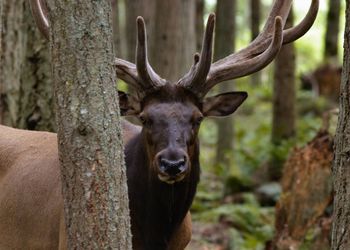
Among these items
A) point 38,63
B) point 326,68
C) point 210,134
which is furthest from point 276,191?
point 210,134

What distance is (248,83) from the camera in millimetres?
27672

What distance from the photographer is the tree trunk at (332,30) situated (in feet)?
66.9

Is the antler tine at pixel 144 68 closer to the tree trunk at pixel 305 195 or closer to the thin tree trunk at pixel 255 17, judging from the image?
the tree trunk at pixel 305 195

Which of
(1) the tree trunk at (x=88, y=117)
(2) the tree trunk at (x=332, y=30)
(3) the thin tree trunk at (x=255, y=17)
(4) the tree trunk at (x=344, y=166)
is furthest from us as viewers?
(2) the tree trunk at (x=332, y=30)

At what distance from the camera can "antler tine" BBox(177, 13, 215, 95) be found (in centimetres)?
689

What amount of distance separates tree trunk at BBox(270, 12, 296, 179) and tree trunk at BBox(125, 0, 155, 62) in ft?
7.80

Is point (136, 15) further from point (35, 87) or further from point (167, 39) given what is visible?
point (35, 87)

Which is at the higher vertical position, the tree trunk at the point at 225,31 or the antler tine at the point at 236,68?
the tree trunk at the point at 225,31

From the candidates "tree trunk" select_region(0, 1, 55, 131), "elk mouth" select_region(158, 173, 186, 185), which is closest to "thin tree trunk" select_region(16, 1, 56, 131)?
"tree trunk" select_region(0, 1, 55, 131)

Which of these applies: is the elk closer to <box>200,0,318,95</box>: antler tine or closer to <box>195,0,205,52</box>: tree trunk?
<box>200,0,318,95</box>: antler tine

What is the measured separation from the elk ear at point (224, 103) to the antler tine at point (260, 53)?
170 mm

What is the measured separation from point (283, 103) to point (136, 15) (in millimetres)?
3094

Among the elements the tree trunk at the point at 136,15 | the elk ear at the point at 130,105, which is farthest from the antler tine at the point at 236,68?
the tree trunk at the point at 136,15

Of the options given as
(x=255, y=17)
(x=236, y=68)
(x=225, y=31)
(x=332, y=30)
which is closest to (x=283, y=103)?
(x=225, y=31)
